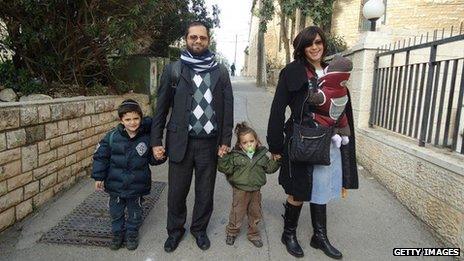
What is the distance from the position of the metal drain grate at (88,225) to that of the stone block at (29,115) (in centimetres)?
104

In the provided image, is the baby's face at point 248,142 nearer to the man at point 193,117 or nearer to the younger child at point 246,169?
the younger child at point 246,169

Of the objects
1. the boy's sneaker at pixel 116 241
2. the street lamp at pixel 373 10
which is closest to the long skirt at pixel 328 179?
the boy's sneaker at pixel 116 241

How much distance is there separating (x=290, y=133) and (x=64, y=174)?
9.58 feet

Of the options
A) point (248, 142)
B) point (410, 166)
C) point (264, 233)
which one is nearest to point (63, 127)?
point (248, 142)

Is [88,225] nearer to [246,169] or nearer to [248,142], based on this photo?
[246,169]

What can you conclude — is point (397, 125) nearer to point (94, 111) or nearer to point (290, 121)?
point (290, 121)

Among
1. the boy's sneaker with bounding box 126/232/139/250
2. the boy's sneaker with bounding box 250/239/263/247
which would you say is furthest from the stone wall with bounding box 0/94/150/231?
the boy's sneaker with bounding box 250/239/263/247

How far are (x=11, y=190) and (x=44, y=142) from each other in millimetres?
676

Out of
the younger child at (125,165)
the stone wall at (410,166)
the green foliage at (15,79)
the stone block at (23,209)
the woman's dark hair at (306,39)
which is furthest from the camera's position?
the green foliage at (15,79)

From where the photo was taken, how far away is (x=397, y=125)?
486 cm

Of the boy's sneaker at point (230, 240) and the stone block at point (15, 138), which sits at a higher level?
the stone block at point (15, 138)

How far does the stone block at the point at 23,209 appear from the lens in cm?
353

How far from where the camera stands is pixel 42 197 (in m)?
3.93

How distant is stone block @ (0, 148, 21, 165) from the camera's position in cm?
326
